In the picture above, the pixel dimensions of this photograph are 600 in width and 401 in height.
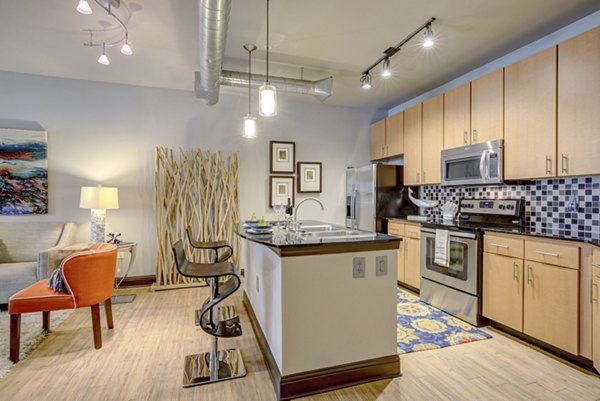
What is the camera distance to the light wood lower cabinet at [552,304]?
7.34ft

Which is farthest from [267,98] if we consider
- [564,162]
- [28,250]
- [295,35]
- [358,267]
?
[28,250]

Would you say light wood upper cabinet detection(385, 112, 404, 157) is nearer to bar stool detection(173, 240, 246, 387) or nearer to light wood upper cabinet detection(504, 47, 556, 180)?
light wood upper cabinet detection(504, 47, 556, 180)

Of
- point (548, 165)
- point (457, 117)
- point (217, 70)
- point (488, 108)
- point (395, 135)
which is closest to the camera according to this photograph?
point (548, 165)

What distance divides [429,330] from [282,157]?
3175 millimetres

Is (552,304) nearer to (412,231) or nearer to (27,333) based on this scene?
(412,231)

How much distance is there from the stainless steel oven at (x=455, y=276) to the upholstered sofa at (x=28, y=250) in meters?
4.21

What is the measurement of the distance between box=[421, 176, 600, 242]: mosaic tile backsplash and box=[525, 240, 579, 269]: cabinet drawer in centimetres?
14

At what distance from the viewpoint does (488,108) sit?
3.13 m

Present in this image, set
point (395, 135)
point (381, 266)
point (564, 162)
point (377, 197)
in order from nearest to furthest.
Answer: point (381, 266), point (564, 162), point (377, 197), point (395, 135)

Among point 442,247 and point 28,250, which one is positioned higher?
point 442,247

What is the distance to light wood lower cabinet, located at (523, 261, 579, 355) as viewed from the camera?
7.34ft

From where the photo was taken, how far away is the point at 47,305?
2.36 meters

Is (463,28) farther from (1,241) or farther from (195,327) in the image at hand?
(1,241)

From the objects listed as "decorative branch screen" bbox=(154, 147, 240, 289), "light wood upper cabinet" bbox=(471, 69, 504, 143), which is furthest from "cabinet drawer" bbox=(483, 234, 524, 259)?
"decorative branch screen" bbox=(154, 147, 240, 289)
